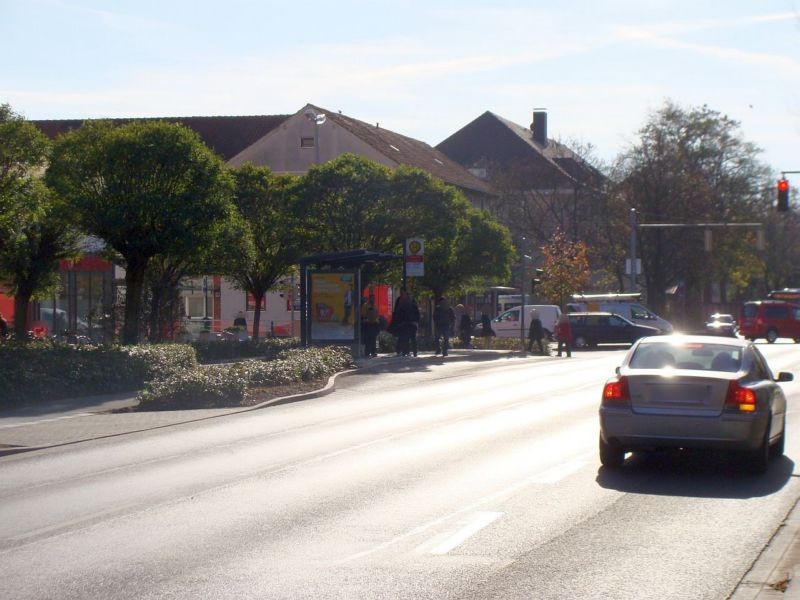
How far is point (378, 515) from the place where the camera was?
10.0 meters

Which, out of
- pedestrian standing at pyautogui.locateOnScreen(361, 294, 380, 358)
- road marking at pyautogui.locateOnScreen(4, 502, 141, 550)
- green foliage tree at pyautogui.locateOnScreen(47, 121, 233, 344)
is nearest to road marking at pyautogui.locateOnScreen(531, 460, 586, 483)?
road marking at pyautogui.locateOnScreen(4, 502, 141, 550)

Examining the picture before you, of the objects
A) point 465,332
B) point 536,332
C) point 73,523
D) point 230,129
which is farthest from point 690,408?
point 230,129

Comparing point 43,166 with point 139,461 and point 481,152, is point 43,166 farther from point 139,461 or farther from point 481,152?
point 481,152

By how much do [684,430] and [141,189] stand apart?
59.4 ft

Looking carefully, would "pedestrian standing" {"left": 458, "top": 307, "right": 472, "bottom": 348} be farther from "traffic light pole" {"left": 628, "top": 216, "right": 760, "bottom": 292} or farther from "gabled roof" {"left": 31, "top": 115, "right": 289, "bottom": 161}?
"gabled roof" {"left": 31, "top": 115, "right": 289, "bottom": 161}

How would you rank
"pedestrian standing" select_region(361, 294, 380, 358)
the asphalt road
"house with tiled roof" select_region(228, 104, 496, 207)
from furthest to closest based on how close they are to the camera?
"house with tiled roof" select_region(228, 104, 496, 207) < "pedestrian standing" select_region(361, 294, 380, 358) < the asphalt road

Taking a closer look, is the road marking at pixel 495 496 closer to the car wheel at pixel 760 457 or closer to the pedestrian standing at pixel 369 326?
the car wheel at pixel 760 457

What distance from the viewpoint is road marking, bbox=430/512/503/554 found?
28.2ft

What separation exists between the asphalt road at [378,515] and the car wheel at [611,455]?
0.17 meters

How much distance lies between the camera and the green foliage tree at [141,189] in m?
27.2

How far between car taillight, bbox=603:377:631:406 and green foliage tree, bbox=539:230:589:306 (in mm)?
49690

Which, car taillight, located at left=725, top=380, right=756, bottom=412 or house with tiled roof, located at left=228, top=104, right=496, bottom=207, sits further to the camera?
house with tiled roof, located at left=228, top=104, right=496, bottom=207

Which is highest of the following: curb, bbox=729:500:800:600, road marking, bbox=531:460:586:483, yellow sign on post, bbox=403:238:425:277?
yellow sign on post, bbox=403:238:425:277

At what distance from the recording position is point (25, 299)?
32125 mm
